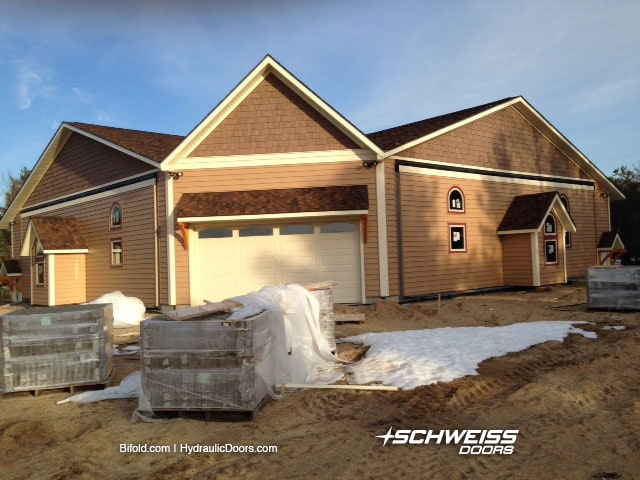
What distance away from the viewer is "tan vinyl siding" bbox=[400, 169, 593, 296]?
46.5 feet

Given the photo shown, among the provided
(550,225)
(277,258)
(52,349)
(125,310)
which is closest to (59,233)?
(125,310)

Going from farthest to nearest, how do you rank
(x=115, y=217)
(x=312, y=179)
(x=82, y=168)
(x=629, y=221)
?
(x=629, y=221) → (x=82, y=168) → (x=115, y=217) → (x=312, y=179)

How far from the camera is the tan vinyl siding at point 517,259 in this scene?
53.0 feet

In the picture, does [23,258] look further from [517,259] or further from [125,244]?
[517,259]

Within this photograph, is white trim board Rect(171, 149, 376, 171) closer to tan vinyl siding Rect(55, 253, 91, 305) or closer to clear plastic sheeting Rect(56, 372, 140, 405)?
tan vinyl siding Rect(55, 253, 91, 305)

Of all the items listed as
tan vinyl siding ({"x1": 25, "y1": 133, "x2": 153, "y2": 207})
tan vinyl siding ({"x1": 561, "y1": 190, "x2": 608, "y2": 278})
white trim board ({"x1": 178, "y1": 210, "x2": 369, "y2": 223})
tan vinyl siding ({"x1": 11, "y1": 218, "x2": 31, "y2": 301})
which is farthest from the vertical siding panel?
tan vinyl siding ({"x1": 11, "y1": 218, "x2": 31, "y2": 301})

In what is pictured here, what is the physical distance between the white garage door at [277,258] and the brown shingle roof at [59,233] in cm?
625

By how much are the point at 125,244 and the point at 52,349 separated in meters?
10.3

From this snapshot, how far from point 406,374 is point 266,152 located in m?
8.97

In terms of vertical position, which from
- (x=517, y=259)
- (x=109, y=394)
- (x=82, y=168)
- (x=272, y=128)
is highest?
(x=272, y=128)

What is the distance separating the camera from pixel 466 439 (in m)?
4.16

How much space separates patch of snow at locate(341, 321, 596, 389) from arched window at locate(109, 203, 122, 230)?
1049 cm

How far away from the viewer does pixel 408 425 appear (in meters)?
4.54

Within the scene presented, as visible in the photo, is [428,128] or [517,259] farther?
[517,259]
